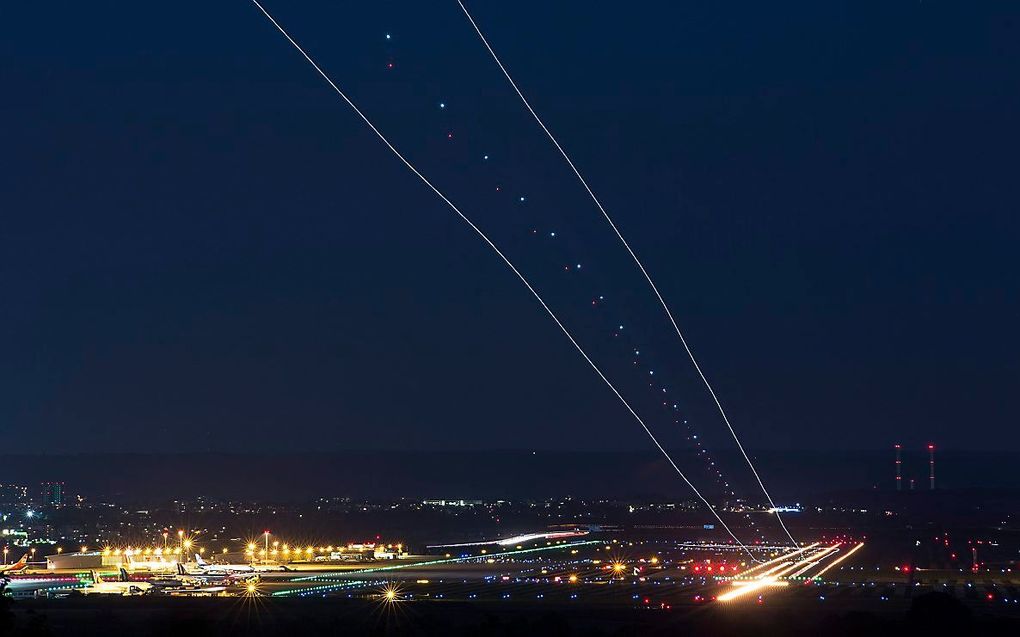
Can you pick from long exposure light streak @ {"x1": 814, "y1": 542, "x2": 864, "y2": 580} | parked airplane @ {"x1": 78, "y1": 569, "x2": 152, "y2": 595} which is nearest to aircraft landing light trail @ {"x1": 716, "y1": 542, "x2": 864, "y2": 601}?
long exposure light streak @ {"x1": 814, "y1": 542, "x2": 864, "y2": 580}

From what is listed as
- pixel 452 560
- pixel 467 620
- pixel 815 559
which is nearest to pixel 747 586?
pixel 467 620

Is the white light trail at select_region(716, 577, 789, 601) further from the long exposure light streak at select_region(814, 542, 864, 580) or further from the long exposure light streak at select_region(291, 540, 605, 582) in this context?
the long exposure light streak at select_region(291, 540, 605, 582)

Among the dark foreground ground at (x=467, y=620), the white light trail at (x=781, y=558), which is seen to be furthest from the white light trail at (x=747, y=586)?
the dark foreground ground at (x=467, y=620)

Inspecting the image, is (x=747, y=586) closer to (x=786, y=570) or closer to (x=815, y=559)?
(x=786, y=570)

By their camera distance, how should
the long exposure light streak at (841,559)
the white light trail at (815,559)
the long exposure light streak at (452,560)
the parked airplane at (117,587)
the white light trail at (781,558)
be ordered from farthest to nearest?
the white light trail at (781,558)
the long exposure light streak at (452,560)
the white light trail at (815,559)
the long exposure light streak at (841,559)
the parked airplane at (117,587)

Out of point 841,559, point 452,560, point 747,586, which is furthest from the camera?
point 452,560

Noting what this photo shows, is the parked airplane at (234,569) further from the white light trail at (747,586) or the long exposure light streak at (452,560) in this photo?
the white light trail at (747,586)

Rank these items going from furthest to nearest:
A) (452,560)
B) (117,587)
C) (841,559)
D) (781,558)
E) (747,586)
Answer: (452,560), (781,558), (841,559), (117,587), (747,586)

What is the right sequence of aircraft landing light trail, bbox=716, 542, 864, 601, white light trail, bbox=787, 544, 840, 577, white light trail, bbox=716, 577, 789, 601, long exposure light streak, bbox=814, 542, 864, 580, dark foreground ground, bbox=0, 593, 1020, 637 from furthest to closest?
1. white light trail, bbox=787, 544, 840, 577
2. long exposure light streak, bbox=814, 542, 864, 580
3. aircraft landing light trail, bbox=716, 542, 864, 601
4. white light trail, bbox=716, 577, 789, 601
5. dark foreground ground, bbox=0, 593, 1020, 637

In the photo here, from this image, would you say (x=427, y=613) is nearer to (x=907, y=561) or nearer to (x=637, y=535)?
(x=907, y=561)
